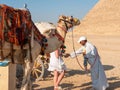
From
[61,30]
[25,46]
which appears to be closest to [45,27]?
[61,30]

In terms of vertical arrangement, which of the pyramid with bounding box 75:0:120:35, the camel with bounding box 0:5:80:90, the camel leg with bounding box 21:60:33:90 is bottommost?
the camel leg with bounding box 21:60:33:90

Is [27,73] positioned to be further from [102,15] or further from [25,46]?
[102,15]

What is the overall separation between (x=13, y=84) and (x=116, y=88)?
310cm

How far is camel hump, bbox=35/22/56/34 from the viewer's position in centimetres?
930

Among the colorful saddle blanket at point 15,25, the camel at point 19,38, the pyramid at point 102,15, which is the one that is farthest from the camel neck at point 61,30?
the pyramid at point 102,15

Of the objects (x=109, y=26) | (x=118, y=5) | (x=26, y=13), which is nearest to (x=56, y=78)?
(x=26, y=13)

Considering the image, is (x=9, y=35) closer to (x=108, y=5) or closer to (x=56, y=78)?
(x=56, y=78)

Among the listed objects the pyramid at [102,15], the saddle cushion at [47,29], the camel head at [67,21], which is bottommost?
the saddle cushion at [47,29]

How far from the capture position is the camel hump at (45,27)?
9305mm

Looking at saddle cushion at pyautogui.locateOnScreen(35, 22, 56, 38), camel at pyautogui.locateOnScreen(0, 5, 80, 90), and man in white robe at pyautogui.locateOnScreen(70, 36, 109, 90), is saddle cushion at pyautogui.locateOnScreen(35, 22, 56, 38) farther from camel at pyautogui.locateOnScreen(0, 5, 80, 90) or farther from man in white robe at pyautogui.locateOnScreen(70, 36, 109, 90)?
man in white robe at pyautogui.locateOnScreen(70, 36, 109, 90)

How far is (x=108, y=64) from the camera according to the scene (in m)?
16.2

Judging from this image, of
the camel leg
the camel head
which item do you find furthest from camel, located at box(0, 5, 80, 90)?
the camel head

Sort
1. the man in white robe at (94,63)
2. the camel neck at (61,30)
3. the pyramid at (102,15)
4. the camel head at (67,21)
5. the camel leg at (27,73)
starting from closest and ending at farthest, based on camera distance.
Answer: the camel leg at (27,73) → the camel neck at (61,30) → the camel head at (67,21) → the man in white robe at (94,63) → the pyramid at (102,15)

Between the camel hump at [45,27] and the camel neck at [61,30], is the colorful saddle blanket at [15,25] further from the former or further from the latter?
the camel neck at [61,30]
